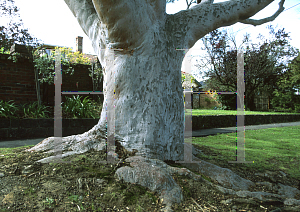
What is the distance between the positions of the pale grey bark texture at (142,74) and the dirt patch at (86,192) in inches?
18.7

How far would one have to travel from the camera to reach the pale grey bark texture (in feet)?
9.21

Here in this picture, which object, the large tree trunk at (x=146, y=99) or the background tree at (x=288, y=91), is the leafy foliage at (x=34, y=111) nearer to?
the large tree trunk at (x=146, y=99)

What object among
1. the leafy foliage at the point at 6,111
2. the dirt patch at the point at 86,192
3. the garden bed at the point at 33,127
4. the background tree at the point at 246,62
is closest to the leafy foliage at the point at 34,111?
the leafy foliage at the point at 6,111

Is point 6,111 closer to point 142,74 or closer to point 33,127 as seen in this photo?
point 33,127

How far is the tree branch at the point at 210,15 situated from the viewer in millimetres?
3412

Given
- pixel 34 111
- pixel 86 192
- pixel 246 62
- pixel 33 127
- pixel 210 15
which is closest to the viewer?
pixel 86 192

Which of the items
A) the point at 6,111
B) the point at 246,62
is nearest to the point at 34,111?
the point at 6,111

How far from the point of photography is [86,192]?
7.07 feet

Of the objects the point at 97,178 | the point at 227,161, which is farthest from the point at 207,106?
the point at 97,178

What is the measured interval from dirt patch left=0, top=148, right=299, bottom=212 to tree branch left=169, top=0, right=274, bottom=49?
2.10 meters

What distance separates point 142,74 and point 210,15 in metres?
1.52

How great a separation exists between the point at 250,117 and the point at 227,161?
9153 millimetres

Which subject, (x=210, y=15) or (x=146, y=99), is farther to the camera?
(x=210, y=15)

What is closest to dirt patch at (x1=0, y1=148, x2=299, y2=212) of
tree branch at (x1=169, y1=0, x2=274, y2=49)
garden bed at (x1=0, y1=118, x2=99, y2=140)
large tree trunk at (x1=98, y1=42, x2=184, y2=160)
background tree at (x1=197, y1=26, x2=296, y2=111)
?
large tree trunk at (x1=98, y1=42, x2=184, y2=160)
